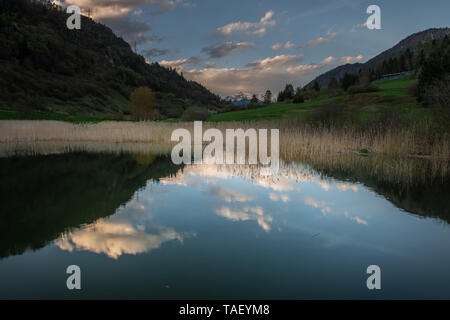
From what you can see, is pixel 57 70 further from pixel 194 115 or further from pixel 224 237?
pixel 224 237

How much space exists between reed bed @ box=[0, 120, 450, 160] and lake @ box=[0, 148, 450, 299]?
429 centimetres

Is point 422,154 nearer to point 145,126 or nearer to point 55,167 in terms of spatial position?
point 55,167

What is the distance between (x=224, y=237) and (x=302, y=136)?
1014 cm

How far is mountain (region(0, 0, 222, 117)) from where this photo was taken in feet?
159

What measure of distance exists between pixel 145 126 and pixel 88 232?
15.5m

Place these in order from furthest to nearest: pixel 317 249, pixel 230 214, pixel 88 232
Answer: pixel 230 214, pixel 88 232, pixel 317 249

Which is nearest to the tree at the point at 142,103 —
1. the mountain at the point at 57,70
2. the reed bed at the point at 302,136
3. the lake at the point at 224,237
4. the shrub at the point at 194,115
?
the mountain at the point at 57,70

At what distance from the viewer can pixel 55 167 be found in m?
7.98

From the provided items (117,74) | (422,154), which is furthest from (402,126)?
(117,74)

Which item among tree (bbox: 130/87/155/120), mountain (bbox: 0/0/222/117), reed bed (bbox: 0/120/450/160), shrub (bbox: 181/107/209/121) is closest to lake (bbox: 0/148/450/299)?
reed bed (bbox: 0/120/450/160)

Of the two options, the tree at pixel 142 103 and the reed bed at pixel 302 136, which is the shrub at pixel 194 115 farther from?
the tree at pixel 142 103

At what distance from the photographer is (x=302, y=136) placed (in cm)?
1286

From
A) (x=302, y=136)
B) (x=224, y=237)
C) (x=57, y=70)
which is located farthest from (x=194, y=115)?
(x=57, y=70)

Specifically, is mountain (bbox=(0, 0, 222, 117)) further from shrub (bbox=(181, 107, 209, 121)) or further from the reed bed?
the reed bed
